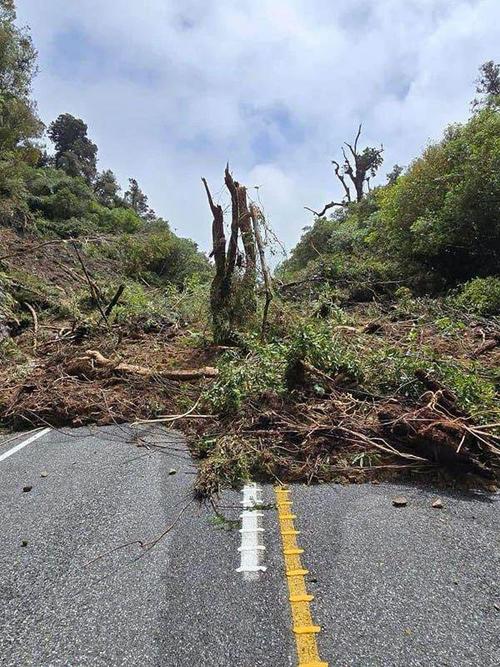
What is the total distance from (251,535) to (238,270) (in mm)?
5797

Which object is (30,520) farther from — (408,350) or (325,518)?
(408,350)

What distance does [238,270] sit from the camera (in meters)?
7.96

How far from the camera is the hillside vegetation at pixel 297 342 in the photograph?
12.0ft

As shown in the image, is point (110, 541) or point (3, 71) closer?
point (110, 541)

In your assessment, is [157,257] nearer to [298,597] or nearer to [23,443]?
[23,443]

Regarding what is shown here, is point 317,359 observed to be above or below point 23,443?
above

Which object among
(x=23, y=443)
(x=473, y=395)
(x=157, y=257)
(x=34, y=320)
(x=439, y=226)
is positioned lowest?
(x=23, y=443)

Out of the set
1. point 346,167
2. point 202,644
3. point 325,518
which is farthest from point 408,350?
point 346,167

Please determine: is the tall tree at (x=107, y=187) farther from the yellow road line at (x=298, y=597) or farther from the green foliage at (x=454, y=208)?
the yellow road line at (x=298, y=597)

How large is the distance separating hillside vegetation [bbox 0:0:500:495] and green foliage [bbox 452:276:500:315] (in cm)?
4

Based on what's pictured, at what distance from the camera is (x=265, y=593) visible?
2.13 m

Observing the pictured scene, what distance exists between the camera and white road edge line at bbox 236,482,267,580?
2.32 m

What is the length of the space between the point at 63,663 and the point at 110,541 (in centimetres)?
89

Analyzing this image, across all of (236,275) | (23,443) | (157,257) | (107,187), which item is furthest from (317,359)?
(107,187)
